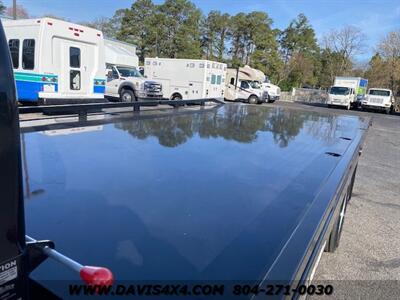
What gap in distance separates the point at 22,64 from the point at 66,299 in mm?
10942

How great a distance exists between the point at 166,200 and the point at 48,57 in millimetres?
9933

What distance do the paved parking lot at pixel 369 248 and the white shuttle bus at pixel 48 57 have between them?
28.9ft

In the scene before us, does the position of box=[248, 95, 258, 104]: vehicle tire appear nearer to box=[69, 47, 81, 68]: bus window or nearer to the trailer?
box=[69, 47, 81, 68]: bus window

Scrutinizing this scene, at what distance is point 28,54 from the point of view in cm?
1004

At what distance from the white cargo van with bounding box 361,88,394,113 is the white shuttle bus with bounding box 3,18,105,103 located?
24.5 meters

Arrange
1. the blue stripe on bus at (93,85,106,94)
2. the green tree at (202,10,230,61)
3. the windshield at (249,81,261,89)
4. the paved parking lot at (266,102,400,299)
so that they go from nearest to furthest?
the paved parking lot at (266,102,400,299)
the blue stripe on bus at (93,85,106,94)
the windshield at (249,81,261,89)
the green tree at (202,10,230,61)

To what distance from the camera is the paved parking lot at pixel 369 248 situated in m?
2.92

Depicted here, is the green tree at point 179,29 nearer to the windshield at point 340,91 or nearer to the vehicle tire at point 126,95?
the windshield at point 340,91

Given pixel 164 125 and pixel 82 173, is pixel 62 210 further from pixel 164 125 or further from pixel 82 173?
pixel 164 125

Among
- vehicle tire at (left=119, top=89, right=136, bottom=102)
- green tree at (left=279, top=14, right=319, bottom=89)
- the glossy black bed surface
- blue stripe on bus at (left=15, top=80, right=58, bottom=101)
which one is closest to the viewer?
the glossy black bed surface

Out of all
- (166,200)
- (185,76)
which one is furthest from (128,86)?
(166,200)

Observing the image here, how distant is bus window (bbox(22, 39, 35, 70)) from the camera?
9938 millimetres

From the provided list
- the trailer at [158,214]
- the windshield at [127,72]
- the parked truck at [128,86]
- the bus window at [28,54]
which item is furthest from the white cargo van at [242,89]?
the trailer at [158,214]

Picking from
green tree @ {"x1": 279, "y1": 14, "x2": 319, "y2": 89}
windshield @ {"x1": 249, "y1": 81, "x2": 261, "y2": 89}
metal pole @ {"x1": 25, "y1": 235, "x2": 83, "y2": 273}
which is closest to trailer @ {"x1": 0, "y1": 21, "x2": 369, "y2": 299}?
metal pole @ {"x1": 25, "y1": 235, "x2": 83, "y2": 273}
